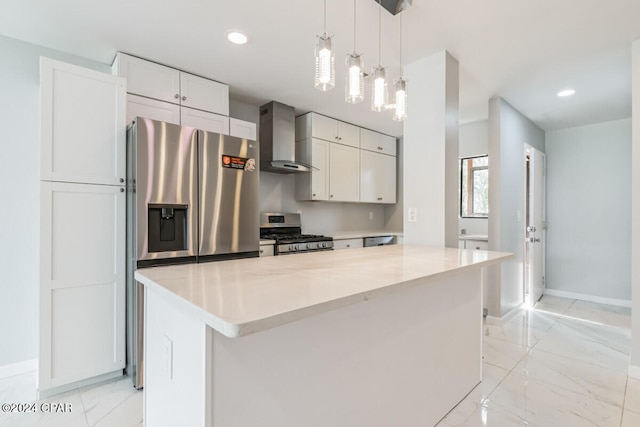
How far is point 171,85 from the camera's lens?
2.62 m

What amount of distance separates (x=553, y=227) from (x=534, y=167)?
1.08 metres

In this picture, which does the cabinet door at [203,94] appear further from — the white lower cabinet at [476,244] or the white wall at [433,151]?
the white lower cabinet at [476,244]

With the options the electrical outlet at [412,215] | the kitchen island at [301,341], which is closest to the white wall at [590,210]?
the electrical outlet at [412,215]

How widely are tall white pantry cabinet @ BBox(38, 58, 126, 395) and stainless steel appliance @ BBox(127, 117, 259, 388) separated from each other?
0.10 meters

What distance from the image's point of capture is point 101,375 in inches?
86.0

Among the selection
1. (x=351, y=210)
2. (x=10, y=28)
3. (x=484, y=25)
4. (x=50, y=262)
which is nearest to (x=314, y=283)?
(x=50, y=262)

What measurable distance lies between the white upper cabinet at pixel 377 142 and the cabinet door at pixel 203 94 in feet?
7.13

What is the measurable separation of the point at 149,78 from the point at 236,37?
86cm

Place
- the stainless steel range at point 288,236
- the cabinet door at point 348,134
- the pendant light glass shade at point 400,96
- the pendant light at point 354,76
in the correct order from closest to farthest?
the pendant light at point 354,76
the pendant light glass shade at point 400,96
the stainless steel range at point 288,236
the cabinet door at point 348,134

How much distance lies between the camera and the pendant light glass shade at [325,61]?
1.43m

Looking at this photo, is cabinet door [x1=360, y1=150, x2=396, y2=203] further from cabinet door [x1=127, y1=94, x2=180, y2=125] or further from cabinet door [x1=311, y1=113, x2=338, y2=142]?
cabinet door [x1=127, y1=94, x2=180, y2=125]

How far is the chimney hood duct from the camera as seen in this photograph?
137 inches

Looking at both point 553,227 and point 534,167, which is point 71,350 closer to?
point 534,167

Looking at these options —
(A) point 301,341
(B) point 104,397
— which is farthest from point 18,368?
(A) point 301,341
